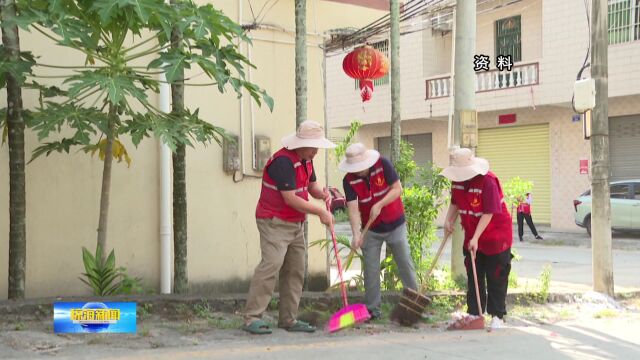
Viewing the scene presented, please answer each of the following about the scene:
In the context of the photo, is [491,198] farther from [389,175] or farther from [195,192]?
[195,192]

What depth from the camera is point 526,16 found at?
819 inches

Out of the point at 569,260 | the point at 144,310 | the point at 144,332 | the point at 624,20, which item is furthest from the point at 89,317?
the point at 624,20

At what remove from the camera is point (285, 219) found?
18.5ft

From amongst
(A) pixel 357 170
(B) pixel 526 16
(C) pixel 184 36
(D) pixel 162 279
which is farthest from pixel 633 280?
(B) pixel 526 16

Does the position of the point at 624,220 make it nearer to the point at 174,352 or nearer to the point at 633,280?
the point at 633,280

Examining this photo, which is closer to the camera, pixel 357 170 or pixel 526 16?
pixel 357 170

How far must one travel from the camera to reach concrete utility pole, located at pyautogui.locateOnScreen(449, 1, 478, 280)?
7887 millimetres

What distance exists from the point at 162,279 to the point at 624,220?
13288mm

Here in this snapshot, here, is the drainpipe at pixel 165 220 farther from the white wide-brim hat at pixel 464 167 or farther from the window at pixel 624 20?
the window at pixel 624 20

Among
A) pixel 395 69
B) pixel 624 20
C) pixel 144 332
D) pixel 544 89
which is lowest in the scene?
pixel 144 332

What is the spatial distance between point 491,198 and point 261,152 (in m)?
3.27

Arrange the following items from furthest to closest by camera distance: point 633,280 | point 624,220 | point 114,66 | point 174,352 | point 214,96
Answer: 1. point 624,220
2. point 633,280
3. point 214,96
4. point 114,66
5. point 174,352

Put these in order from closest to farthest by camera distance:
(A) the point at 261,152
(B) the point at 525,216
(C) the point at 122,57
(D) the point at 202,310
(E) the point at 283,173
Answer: (E) the point at 283,173 < (C) the point at 122,57 < (D) the point at 202,310 < (A) the point at 261,152 < (B) the point at 525,216

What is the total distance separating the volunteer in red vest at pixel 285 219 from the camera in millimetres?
5477
